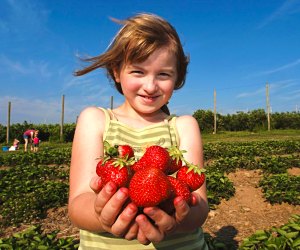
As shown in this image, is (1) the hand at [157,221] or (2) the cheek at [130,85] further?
(2) the cheek at [130,85]

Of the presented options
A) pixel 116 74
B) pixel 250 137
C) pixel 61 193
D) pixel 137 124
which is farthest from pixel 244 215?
pixel 250 137

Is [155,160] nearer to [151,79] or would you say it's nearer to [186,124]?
[151,79]

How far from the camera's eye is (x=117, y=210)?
4.50ft

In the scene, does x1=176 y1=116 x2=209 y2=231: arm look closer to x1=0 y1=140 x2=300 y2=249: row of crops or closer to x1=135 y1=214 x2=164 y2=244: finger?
x1=135 y1=214 x2=164 y2=244: finger

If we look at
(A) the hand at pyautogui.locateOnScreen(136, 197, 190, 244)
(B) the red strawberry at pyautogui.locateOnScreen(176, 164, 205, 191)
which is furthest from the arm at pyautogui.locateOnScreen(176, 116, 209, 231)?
(A) the hand at pyautogui.locateOnScreen(136, 197, 190, 244)

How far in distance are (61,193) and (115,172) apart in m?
5.32

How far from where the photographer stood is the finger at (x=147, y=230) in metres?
1.39

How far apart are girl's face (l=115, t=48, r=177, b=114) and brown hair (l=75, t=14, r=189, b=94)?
0.14ft

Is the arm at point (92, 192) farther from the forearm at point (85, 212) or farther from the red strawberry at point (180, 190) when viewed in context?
the red strawberry at point (180, 190)

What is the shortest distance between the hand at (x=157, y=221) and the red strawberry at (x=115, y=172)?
7.0 inches

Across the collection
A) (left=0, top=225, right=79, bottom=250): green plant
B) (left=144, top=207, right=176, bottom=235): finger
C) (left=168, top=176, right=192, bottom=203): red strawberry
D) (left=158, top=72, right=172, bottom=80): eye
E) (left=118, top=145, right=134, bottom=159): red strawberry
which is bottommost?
(left=0, top=225, right=79, bottom=250): green plant

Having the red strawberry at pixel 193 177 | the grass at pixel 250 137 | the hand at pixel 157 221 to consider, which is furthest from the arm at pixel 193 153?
the grass at pixel 250 137

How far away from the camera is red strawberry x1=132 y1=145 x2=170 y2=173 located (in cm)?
162

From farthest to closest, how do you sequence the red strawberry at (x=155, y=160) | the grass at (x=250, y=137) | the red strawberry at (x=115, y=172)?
1. the grass at (x=250, y=137)
2. the red strawberry at (x=155, y=160)
3. the red strawberry at (x=115, y=172)
